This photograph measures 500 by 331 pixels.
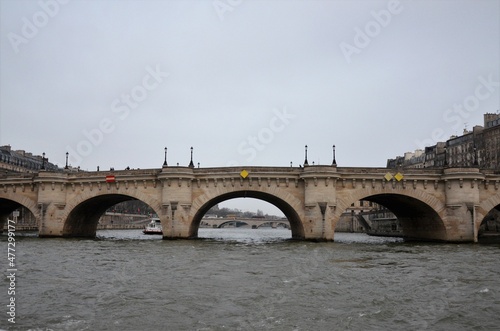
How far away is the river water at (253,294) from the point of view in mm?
14796

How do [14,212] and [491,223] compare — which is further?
[491,223]

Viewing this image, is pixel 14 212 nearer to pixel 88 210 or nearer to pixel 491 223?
pixel 88 210

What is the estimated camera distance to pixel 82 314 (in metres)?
15.4

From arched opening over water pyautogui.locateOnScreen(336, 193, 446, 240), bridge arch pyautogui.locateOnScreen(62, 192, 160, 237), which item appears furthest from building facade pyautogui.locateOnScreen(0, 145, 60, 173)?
arched opening over water pyautogui.locateOnScreen(336, 193, 446, 240)

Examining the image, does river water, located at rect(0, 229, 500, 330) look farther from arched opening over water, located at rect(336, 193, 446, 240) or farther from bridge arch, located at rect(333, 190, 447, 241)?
arched opening over water, located at rect(336, 193, 446, 240)

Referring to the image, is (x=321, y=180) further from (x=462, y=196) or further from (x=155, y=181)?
(x=155, y=181)

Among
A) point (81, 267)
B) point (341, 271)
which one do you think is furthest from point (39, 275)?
point (341, 271)

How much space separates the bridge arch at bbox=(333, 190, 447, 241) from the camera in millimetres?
48781

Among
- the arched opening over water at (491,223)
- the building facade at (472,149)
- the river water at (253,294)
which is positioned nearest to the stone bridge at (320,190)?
the river water at (253,294)

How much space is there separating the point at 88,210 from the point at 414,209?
40.0 meters

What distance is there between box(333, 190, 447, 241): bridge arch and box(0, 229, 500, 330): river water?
17792mm

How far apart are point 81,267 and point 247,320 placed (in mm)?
15285

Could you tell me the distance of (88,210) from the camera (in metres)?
60.4

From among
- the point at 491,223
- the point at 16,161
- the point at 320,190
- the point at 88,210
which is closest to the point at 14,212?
the point at 88,210
